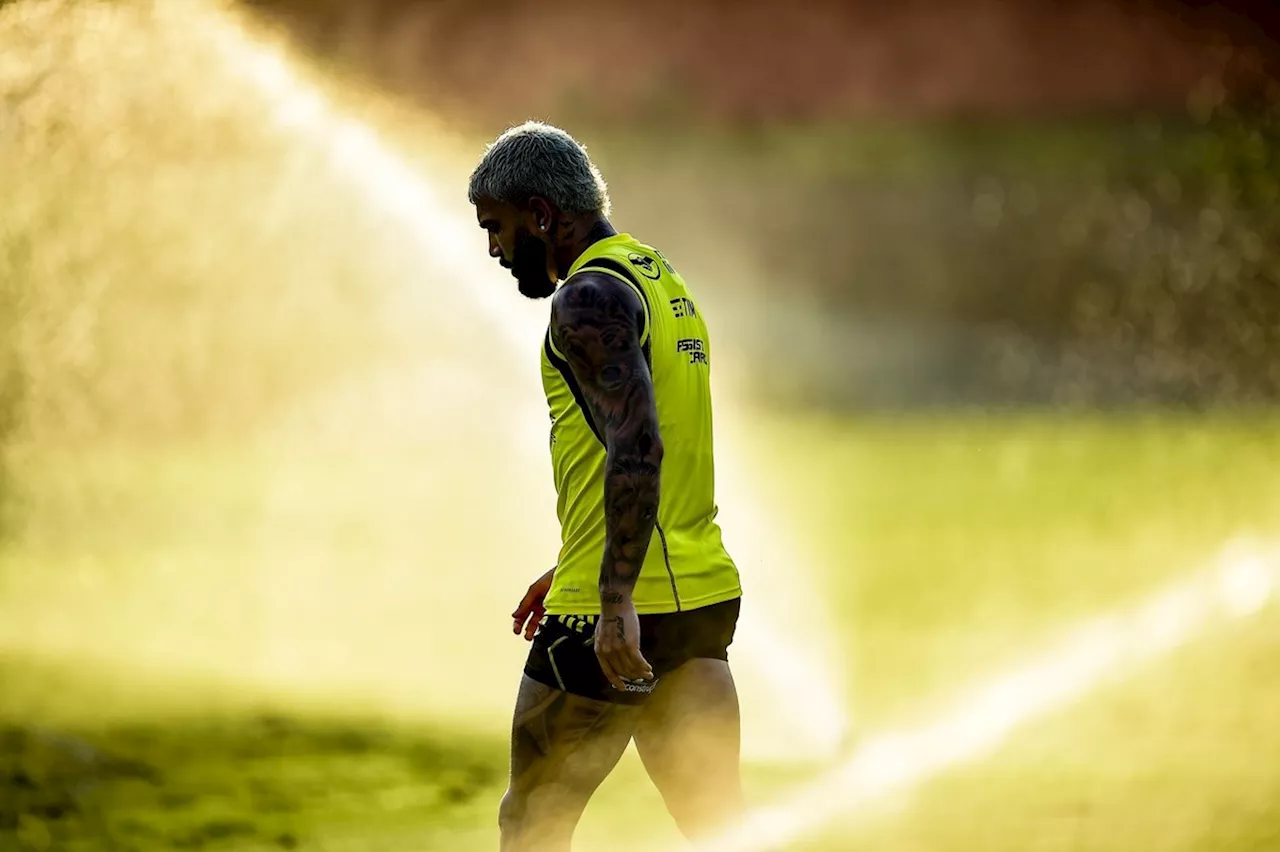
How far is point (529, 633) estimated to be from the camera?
449 centimetres

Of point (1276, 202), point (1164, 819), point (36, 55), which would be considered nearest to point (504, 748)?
point (1164, 819)

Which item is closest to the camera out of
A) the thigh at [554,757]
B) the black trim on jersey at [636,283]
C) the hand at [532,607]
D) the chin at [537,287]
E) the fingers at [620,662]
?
the fingers at [620,662]

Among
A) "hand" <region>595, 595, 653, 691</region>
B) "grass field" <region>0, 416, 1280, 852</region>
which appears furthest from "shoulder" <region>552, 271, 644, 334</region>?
"grass field" <region>0, 416, 1280, 852</region>

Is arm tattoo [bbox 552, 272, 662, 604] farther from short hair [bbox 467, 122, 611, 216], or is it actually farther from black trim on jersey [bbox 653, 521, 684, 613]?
short hair [bbox 467, 122, 611, 216]

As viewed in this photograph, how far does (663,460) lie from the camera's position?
389cm

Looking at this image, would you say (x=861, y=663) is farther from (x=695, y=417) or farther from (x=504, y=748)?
(x=695, y=417)

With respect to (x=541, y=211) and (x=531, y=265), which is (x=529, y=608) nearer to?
(x=531, y=265)

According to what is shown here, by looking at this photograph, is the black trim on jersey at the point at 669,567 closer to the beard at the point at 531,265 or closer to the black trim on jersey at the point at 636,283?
the black trim on jersey at the point at 636,283

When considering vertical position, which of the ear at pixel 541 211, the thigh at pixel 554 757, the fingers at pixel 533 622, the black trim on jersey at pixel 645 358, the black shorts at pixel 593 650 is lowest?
the thigh at pixel 554 757

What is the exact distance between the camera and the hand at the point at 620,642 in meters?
3.68

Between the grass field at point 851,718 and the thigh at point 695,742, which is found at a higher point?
the grass field at point 851,718

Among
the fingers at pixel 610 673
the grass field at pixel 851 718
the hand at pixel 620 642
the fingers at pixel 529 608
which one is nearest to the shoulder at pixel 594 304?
the hand at pixel 620 642

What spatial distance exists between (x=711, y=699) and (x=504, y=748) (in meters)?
4.18

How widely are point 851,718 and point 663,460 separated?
5.47m
